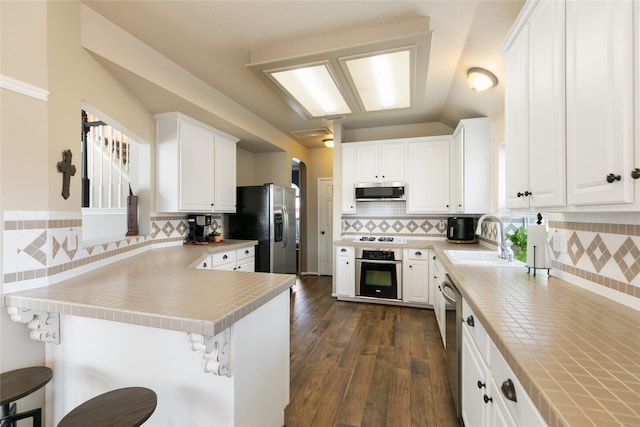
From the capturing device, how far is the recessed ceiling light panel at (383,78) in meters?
2.15

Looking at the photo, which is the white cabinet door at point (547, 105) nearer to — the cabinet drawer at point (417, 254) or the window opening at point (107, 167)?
the cabinet drawer at point (417, 254)

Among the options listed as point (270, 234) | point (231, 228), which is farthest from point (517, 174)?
point (231, 228)

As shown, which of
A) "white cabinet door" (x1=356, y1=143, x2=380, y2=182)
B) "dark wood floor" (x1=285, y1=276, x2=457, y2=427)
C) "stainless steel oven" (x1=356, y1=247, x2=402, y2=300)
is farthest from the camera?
"white cabinet door" (x1=356, y1=143, x2=380, y2=182)

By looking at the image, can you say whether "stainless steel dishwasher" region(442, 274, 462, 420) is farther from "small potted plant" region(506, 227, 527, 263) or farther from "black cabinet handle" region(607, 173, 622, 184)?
"black cabinet handle" region(607, 173, 622, 184)

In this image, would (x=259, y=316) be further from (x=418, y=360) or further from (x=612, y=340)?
(x=418, y=360)

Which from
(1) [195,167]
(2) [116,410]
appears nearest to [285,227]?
(1) [195,167]

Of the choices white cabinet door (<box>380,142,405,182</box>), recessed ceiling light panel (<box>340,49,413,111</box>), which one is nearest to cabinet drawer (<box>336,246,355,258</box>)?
white cabinet door (<box>380,142,405,182</box>)

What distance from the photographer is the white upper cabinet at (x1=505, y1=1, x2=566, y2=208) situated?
1.13m

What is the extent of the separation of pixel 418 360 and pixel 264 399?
1568mm

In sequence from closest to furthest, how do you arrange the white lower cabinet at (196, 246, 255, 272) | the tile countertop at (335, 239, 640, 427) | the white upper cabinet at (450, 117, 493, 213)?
the tile countertop at (335, 239, 640, 427) < the white lower cabinet at (196, 246, 255, 272) < the white upper cabinet at (450, 117, 493, 213)

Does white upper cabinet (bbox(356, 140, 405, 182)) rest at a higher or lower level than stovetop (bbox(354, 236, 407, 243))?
higher

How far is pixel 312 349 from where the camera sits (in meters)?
2.65

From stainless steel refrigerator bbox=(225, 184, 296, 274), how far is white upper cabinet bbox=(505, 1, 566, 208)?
309 cm

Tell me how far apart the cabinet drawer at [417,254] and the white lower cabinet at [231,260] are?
213 cm
